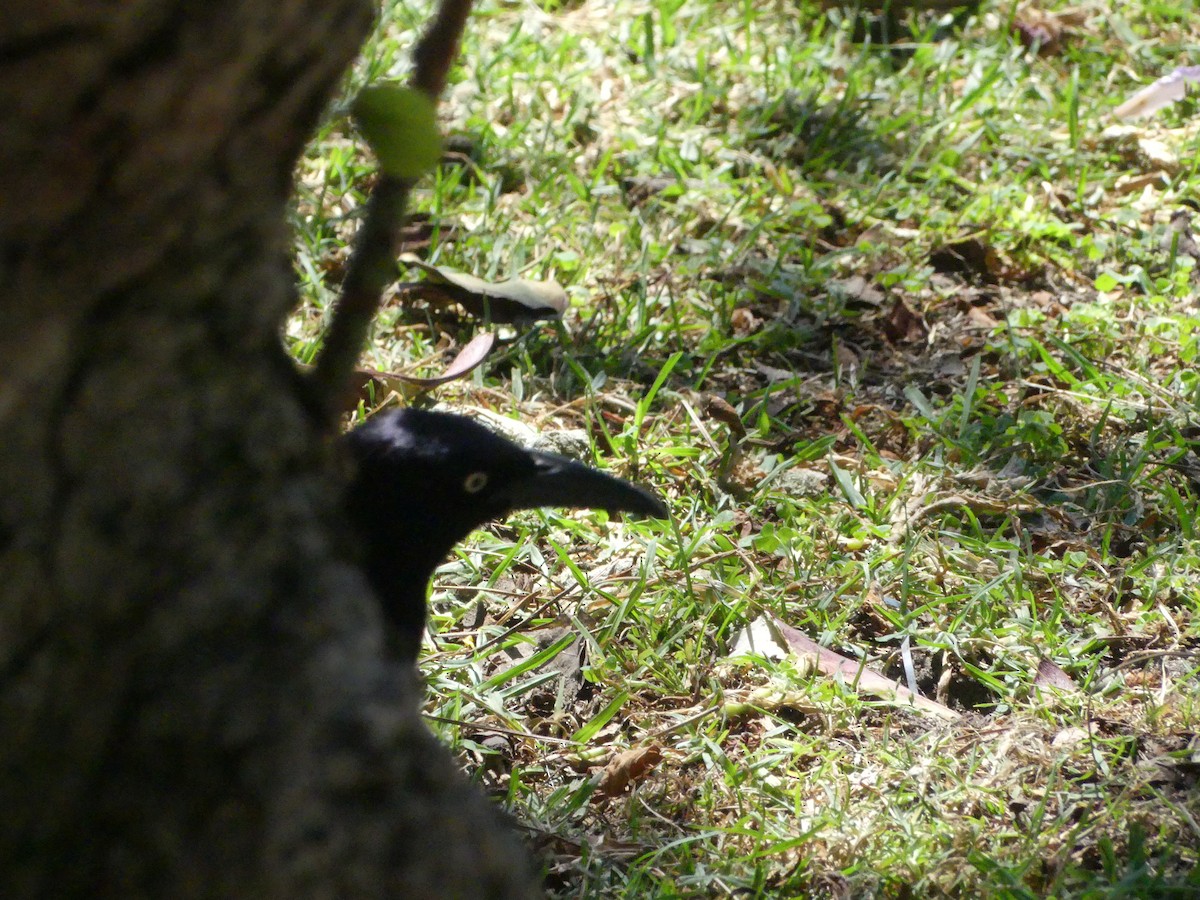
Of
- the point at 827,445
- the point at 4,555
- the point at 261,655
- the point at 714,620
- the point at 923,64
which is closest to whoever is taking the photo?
the point at 4,555

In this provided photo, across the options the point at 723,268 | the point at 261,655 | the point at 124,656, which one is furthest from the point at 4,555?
the point at 723,268

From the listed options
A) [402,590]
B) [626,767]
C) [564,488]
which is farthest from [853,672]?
[402,590]

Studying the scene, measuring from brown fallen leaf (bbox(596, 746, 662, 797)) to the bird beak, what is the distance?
564 mm

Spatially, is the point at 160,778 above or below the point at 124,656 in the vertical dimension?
below

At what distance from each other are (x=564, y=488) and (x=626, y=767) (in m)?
0.66

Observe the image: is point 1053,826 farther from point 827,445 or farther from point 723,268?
point 723,268

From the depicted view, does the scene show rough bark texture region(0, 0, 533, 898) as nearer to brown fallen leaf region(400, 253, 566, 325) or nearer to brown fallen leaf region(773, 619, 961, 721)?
brown fallen leaf region(773, 619, 961, 721)

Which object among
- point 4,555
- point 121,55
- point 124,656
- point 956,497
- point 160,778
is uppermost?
point 121,55

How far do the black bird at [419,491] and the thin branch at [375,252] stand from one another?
76 centimetres

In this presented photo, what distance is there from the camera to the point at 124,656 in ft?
5.33

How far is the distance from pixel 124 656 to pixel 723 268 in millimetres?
3475

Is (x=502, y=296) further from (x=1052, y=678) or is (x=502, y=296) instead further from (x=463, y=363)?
(x=1052, y=678)

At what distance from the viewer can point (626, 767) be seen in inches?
123

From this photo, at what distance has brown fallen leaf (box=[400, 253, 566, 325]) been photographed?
4.50 meters
